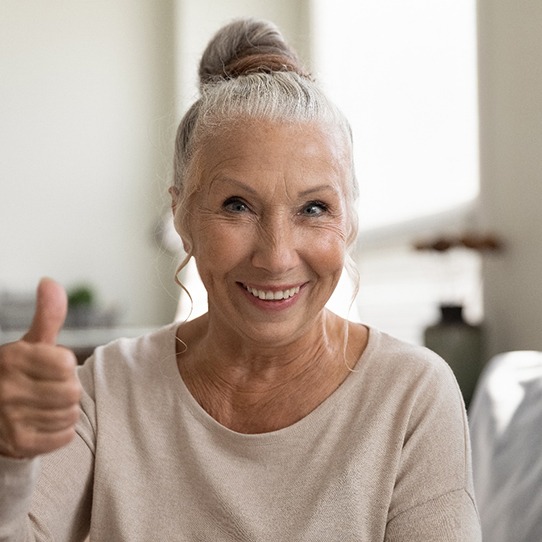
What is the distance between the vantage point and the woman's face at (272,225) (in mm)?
1444

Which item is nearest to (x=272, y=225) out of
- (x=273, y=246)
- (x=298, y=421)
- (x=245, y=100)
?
(x=273, y=246)

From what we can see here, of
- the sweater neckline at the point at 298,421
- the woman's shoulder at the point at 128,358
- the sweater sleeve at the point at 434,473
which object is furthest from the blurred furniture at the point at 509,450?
the woman's shoulder at the point at 128,358

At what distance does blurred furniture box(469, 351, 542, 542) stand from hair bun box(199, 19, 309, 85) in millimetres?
714

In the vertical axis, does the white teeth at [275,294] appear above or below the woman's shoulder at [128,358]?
above

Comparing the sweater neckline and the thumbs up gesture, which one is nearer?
the thumbs up gesture

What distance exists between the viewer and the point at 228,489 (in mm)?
1491

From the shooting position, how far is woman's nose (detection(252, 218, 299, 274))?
4.68ft

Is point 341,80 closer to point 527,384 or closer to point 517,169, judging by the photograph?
point 517,169

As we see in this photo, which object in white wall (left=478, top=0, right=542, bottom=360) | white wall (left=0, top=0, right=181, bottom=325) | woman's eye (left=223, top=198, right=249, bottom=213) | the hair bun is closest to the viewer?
woman's eye (left=223, top=198, right=249, bottom=213)

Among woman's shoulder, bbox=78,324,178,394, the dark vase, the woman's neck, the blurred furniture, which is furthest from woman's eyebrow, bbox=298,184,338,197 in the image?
the dark vase

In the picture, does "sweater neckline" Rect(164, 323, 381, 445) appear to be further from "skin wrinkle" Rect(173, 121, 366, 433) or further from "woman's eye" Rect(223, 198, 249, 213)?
"woman's eye" Rect(223, 198, 249, 213)

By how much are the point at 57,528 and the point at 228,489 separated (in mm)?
265

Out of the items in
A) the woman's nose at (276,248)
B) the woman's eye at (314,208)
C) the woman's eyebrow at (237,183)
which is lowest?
the woman's nose at (276,248)

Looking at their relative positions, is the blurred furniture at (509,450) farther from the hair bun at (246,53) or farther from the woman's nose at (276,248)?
the hair bun at (246,53)
